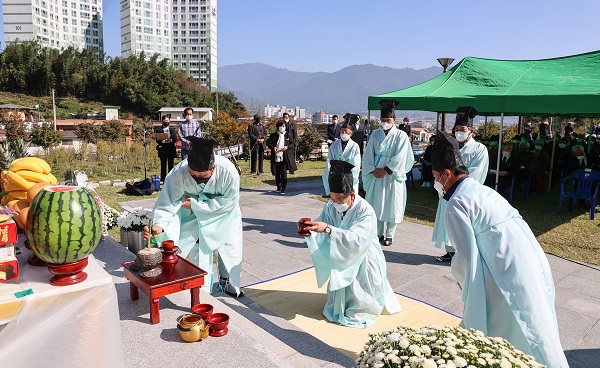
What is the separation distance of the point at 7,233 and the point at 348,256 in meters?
2.62

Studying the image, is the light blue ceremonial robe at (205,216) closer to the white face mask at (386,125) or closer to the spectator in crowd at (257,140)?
the white face mask at (386,125)

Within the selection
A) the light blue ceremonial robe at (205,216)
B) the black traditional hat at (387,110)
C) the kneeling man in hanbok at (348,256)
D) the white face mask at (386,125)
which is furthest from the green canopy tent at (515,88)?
the light blue ceremonial robe at (205,216)

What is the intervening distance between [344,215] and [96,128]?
28140mm

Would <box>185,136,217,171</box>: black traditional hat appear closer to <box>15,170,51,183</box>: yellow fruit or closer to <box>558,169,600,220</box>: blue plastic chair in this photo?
<box>15,170,51,183</box>: yellow fruit

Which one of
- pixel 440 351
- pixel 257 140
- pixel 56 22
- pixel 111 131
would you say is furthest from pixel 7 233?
pixel 56 22

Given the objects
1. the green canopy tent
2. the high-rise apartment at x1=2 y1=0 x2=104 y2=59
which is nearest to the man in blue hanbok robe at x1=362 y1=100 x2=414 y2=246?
the green canopy tent

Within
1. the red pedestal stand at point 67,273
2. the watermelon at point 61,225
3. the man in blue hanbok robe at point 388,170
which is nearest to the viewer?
the watermelon at point 61,225

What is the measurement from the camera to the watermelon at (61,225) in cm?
193

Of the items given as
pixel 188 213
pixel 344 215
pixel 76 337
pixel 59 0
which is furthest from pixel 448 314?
pixel 59 0

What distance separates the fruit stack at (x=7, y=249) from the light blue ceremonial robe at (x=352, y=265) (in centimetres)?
240

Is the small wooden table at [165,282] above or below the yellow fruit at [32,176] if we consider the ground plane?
below

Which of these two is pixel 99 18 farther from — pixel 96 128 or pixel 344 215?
pixel 344 215

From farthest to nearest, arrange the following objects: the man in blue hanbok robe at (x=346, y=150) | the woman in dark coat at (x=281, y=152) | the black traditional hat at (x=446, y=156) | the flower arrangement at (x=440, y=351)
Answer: the woman in dark coat at (x=281, y=152) → the man in blue hanbok robe at (x=346, y=150) → the black traditional hat at (x=446, y=156) → the flower arrangement at (x=440, y=351)

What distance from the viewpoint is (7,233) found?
1988 millimetres
